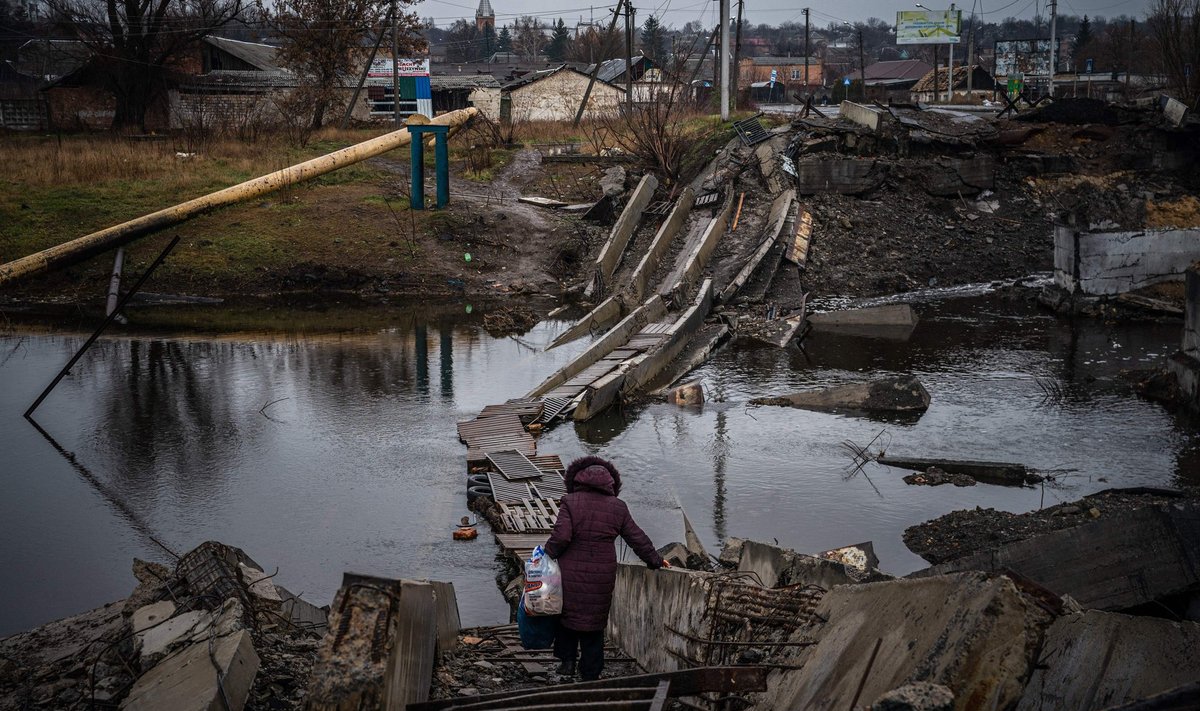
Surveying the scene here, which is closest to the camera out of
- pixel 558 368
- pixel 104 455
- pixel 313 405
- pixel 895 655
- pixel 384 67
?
pixel 895 655

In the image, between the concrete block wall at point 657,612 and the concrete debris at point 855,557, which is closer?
the concrete block wall at point 657,612

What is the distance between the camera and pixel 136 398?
1269 centimetres

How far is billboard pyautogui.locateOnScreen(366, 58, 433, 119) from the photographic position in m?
45.7

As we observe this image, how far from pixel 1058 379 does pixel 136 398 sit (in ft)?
39.7

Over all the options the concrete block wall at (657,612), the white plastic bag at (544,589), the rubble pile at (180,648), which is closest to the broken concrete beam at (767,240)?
the concrete block wall at (657,612)

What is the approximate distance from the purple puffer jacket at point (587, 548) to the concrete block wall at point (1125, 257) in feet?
45.1

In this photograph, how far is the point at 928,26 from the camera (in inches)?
2067

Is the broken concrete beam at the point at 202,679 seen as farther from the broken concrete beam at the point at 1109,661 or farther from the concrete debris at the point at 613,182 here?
the concrete debris at the point at 613,182

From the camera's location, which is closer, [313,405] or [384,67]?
[313,405]

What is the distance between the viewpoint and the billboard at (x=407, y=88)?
1800 inches

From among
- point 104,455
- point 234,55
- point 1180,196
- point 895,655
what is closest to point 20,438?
point 104,455

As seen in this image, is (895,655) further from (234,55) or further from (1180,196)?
(234,55)

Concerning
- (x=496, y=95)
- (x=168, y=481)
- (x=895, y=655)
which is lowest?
(x=168, y=481)

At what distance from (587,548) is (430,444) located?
6357 millimetres
